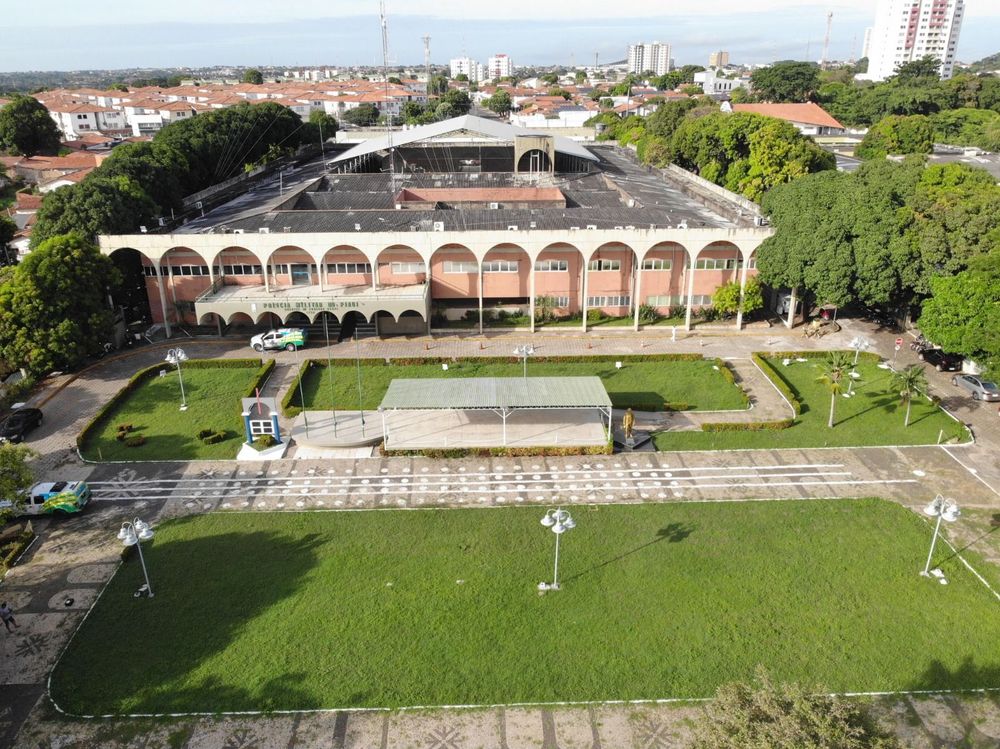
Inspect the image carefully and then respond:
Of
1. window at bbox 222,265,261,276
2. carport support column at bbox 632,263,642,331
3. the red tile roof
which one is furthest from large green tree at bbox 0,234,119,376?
the red tile roof

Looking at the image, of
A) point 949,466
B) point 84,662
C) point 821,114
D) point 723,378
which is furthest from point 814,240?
point 821,114

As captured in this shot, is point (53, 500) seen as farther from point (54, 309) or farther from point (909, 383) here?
point (909, 383)

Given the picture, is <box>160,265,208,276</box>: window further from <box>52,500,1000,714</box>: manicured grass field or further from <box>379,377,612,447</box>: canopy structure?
<box>52,500,1000,714</box>: manicured grass field

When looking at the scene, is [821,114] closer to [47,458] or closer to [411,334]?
[411,334]

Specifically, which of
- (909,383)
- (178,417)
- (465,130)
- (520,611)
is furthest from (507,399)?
(465,130)

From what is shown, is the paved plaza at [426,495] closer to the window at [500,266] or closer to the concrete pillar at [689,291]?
the concrete pillar at [689,291]

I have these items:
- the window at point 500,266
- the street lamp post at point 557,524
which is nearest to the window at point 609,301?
the window at point 500,266
